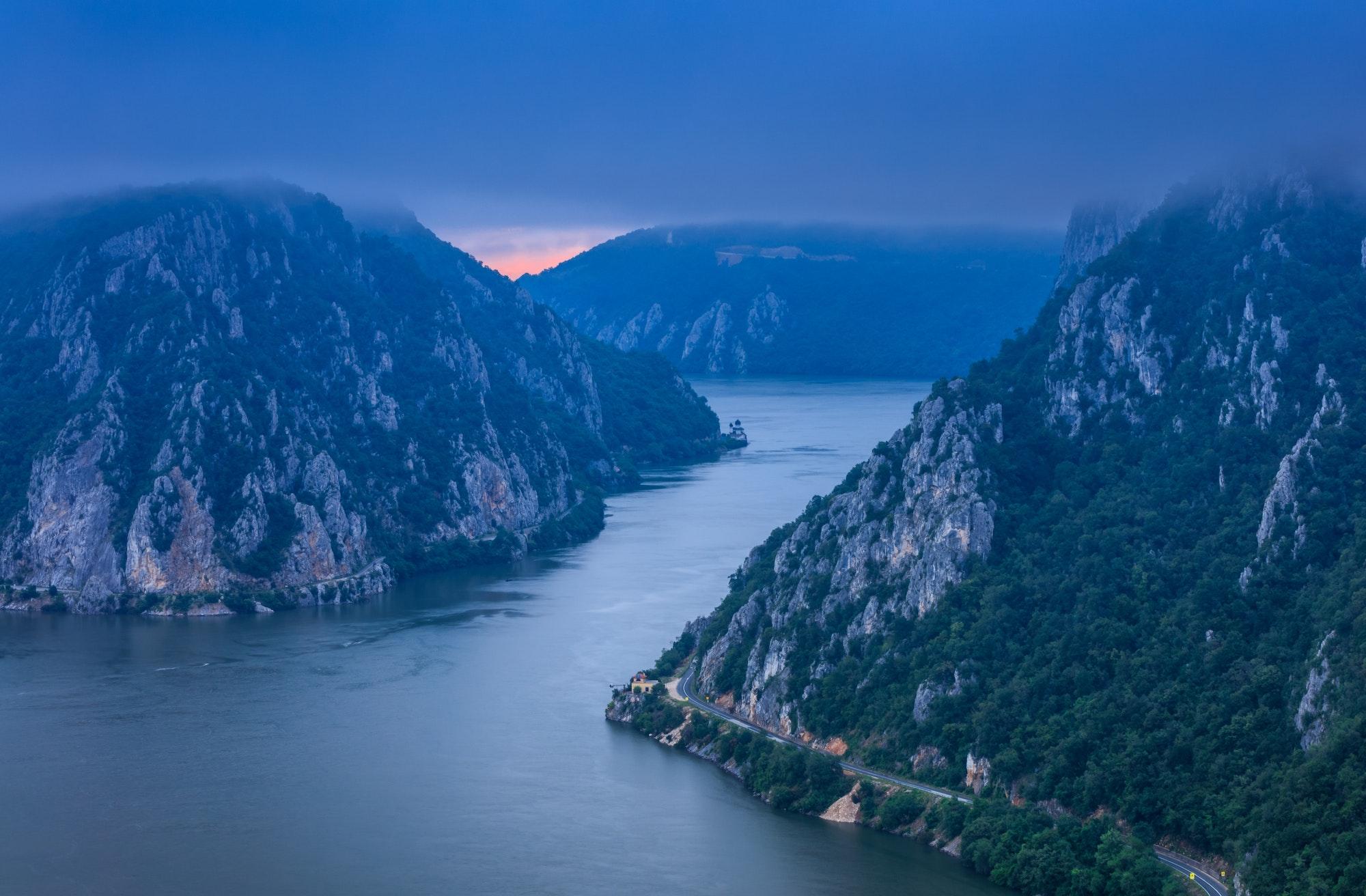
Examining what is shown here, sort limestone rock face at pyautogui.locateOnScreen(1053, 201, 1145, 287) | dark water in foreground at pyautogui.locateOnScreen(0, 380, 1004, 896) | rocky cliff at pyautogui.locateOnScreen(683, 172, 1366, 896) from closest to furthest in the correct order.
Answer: rocky cliff at pyautogui.locateOnScreen(683, 172, 1366, 896) < dark water in foreground at pyautogui.locateOnScreen(0, 380, 1004, 896) < limestone rock face at pyautogui.locateOnScreen(1053, 201, 1145, 287)

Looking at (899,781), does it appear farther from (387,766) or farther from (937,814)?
(387,766)

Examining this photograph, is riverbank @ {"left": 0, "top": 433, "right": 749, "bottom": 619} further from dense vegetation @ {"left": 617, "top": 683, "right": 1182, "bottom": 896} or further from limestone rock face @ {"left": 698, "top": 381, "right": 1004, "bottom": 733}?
dense vegetation @ {"left": 617, "top": 683, "right": 1182, "bottom": 896}

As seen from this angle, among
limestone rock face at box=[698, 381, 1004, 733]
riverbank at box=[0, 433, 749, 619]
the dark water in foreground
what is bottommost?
the dark water in foreground

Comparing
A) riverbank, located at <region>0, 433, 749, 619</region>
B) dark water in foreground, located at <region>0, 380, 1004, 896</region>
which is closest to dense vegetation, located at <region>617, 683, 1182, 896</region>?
dark water in foreground, located at <region>0, 380, 1004, 896</region>

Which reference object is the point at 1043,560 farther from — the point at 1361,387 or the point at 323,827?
the point at 323,827

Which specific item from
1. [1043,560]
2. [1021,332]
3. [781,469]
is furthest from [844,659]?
[781,469]

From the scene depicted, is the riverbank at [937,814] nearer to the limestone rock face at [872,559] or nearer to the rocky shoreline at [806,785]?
the rocky shoreline at [806,785]

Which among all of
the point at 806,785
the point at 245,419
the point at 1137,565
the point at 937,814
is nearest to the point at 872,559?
the point at 1137,565
